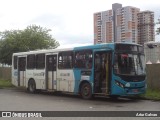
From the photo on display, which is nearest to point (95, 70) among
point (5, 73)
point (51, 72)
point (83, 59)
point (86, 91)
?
point (83, 59)

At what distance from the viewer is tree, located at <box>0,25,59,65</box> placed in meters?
36.4

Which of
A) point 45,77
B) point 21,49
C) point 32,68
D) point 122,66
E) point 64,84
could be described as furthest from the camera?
point 21,49

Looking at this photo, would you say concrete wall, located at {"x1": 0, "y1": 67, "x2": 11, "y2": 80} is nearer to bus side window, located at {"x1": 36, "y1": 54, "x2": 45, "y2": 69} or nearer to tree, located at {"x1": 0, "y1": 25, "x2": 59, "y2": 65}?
tree, located at {"x1": 0, "y1": 25, "x2": 59, "y2": 65}

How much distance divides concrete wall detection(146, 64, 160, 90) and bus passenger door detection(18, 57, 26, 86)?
8789 millimetres

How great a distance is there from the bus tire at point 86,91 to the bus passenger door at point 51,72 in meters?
2.90

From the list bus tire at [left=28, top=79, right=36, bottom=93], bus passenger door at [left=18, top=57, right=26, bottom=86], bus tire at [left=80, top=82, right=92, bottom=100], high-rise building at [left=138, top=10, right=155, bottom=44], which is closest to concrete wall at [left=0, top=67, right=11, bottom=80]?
bus passenger door at [left=18, top=57, right=26, bottom=86]

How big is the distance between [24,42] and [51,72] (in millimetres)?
15091

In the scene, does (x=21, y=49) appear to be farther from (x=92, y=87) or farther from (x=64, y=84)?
(x=92, y=87)

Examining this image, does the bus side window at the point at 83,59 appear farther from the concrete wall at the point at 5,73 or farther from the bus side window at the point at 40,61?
the concrete wall at the point at 5,73

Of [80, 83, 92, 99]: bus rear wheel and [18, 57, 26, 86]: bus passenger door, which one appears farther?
[18, 57, 26, 86]: bus passenger door

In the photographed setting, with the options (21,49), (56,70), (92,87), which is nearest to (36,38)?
(21,49)

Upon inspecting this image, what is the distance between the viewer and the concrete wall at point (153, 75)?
2164 cm

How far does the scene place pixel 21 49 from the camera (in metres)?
35.9

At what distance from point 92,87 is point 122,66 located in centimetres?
209
